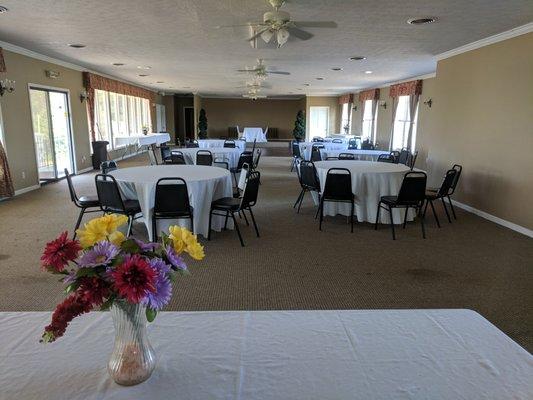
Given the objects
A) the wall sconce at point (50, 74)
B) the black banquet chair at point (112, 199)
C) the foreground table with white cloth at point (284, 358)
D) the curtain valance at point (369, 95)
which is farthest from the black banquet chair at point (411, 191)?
the curtain valance at point (369, 95)

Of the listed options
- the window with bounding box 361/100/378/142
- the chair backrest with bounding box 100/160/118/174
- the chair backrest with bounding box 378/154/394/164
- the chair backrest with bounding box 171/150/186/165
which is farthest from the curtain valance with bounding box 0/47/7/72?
the window with bounding box 361/100/378/142

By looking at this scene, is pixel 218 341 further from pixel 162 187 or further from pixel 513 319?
pixel 162 187

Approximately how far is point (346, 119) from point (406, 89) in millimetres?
6764

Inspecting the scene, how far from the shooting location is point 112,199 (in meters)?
4.06

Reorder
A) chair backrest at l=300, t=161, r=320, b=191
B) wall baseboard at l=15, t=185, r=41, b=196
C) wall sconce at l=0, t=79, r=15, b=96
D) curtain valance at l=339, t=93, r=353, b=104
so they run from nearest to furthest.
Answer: chair backrest at l=300, t=161, r=320, b=191 < wall sconce at l=0, t=79, r=15, b=96 < wall baseboard at l=15, t=185, r=41, b=196 < curtain valance at l=339, t=93, r=353, b=104

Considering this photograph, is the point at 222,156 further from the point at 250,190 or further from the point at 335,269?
the point at 335,269

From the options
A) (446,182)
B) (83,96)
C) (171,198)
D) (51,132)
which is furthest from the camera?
(83,96)

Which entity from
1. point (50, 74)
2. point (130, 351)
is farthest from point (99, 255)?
point (50, 74)

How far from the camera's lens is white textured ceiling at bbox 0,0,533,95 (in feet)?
13.1

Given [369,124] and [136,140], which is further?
[369,124]

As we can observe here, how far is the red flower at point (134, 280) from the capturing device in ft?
2.72

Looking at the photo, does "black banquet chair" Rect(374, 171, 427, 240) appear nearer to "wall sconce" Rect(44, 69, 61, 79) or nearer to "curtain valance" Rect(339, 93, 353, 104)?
"wall sconce" Rect(44, 69, 61, 79)

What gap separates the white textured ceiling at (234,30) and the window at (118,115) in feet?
10.3

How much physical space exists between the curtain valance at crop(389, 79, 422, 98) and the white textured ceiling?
1.73 metres
